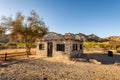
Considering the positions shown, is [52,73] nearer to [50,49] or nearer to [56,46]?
[56,46]

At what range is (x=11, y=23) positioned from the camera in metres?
24.8

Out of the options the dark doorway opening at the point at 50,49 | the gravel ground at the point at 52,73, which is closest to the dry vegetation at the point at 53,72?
the gravel ground at the point at 52,73

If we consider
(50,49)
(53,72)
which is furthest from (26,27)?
(53,72)

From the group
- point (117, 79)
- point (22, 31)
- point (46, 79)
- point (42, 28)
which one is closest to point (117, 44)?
point (42, 28)

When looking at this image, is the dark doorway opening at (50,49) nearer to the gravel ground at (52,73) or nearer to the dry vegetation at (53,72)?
the dry vegetation at (53,72)

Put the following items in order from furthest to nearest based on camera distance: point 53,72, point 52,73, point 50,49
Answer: point 50,49, point 53,72, point 52,73

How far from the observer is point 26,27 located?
1024 inches

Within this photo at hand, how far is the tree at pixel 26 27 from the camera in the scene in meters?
25.0

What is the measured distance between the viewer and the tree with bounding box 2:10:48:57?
82.0 ft

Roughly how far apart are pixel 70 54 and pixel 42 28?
9943mm

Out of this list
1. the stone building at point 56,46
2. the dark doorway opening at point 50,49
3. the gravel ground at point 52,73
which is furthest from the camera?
the dark doorway opening at point 50,49

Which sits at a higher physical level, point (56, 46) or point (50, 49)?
point (56, 46)

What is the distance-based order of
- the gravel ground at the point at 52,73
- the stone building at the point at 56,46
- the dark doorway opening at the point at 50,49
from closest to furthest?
the gravel ground at the point at 52,73 → the stone building at the point at 56,46 → the dark doorway opening at the point at 50,49

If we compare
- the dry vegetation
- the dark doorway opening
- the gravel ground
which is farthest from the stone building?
the gravel ground
